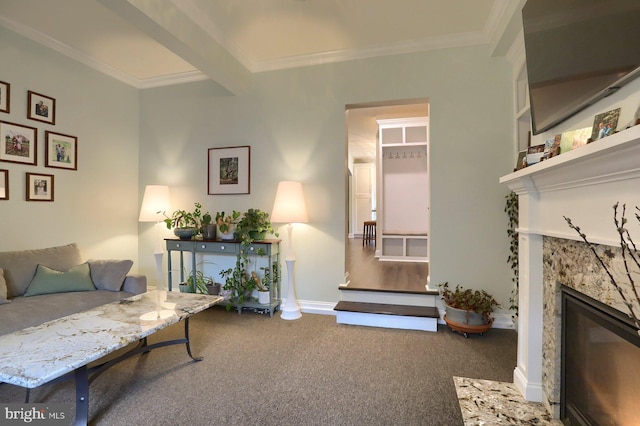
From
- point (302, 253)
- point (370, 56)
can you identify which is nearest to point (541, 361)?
point (302, 253)

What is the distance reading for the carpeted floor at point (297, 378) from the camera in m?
1.69

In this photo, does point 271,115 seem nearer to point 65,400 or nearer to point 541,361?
point 65,400

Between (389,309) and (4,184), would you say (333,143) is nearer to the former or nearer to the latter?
(389,309)

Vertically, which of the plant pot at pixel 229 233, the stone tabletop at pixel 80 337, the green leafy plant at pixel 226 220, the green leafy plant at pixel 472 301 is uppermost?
the green leafy plant at pixel 226 220

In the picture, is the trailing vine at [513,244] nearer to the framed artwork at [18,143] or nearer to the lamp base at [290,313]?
the lamp base at [290,313]

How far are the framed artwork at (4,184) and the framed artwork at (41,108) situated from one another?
59cm

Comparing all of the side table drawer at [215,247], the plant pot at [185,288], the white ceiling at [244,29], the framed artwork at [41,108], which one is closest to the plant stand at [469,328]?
the side table drawer at [215,247]

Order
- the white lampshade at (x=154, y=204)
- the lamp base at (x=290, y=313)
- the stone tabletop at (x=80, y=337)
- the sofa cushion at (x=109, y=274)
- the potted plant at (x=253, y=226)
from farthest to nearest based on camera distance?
the white lampshade at (x=154, y=204) < the potted plant at (x=253, y=226) < the lamp base at (x=290, y=313) < the sofa cushion at (x=109, y=274) < the stone tabletop at (x=80, y=337)

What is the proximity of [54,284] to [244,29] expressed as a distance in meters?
2.86

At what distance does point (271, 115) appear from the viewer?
3.56m

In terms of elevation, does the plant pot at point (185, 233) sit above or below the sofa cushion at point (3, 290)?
above

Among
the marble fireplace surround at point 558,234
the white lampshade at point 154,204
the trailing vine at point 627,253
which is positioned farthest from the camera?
the white lampshade at point 154,204

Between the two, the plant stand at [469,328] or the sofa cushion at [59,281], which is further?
the plant stand at [469,328]

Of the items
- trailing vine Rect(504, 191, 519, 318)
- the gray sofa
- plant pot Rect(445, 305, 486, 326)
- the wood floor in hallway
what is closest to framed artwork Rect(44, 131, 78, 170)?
the gray sofa
